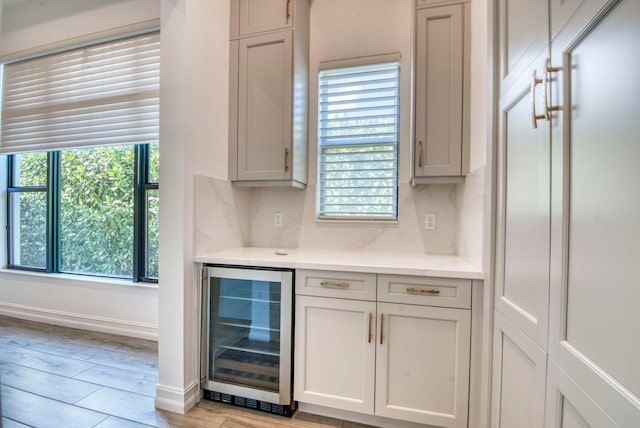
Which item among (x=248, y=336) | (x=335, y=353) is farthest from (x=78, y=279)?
(x=335, y=353)

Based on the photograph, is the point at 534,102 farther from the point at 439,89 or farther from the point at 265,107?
the point at 265,107

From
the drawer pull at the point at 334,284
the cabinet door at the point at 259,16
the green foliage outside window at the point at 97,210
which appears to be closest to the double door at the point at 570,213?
the drawer pull at the point at 334,284

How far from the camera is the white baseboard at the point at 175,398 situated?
5.84 feet

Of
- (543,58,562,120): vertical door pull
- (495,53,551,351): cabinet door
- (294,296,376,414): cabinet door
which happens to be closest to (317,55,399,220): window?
(294,296,376,414): cabinet door

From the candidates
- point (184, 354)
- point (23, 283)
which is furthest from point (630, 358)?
point (23, 283)

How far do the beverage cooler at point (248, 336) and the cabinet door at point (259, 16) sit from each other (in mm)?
1713

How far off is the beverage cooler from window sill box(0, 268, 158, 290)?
1.19 metres

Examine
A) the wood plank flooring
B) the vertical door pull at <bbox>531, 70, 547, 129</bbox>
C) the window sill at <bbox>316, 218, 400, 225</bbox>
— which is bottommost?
the wood plank flooring

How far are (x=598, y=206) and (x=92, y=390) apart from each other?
2.77 meters

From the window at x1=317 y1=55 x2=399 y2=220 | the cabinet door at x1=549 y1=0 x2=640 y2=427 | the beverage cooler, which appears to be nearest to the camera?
the cabinet door at x1=549 y1=0 x2=640 y2=427

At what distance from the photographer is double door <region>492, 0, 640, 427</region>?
0.59 metres

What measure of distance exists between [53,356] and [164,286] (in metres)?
1.54

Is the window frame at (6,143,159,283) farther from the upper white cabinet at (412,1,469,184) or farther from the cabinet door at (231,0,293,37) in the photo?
the upper white cabinet at (412,1,469,184)

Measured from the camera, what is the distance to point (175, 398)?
70.5 inches
